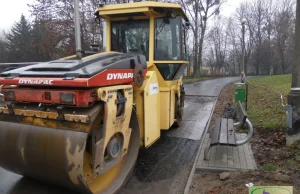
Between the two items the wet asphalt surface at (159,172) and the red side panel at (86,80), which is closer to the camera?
the red side panel at (86,80)

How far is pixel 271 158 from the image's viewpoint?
465 cm

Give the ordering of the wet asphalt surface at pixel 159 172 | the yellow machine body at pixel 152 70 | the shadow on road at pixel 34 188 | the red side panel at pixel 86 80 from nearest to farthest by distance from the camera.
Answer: the red side panel at pixel 86 80
the shadow on road at pixel 34 188
the wet asphalt surface at pixel 159 172
the yellow machine body at pixel 152 70

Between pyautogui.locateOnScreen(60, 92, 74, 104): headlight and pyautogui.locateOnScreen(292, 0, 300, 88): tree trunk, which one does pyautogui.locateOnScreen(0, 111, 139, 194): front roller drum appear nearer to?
pyautogui.locateOnScreen(60, 92, 74, 104): headlight

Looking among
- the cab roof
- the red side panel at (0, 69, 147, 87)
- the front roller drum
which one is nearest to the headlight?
the red side panel at (0, 69, 147, 87)

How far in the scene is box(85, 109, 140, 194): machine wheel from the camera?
370 centimetres

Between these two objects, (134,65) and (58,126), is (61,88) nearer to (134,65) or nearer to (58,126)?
(58,126)

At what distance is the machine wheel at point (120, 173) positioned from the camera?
3.70m

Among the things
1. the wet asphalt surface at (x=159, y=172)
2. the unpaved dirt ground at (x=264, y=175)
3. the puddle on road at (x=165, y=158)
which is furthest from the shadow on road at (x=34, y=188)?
the unpaved dirt ground at (x=264, y=175)

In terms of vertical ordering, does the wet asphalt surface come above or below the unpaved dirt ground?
below

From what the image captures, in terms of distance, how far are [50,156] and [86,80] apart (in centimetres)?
94

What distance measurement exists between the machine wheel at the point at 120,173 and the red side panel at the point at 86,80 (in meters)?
0.58

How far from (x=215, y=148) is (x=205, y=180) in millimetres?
1350

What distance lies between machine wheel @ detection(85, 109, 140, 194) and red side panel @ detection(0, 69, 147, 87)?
577 millimetres

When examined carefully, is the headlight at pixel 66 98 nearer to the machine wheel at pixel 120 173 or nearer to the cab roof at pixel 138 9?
the machine wheel at pixel 120 173
